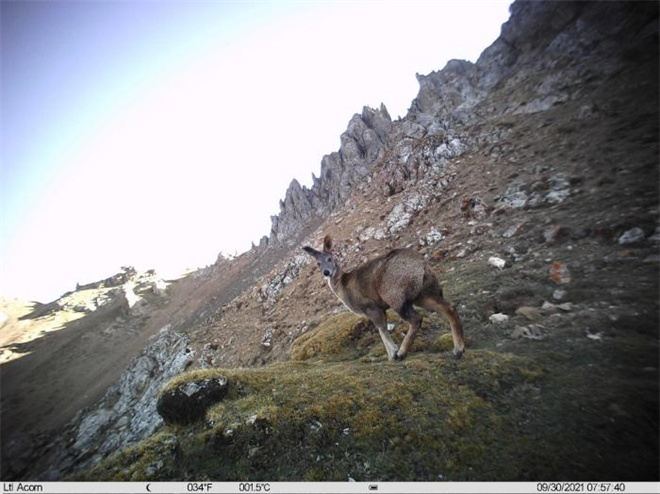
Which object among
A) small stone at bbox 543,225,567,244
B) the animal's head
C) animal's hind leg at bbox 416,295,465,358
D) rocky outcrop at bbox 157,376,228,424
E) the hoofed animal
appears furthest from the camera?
small stone at bbox 543,225,567,244

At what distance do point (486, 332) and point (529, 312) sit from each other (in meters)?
1.31

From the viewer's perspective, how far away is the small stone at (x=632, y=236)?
8.95m

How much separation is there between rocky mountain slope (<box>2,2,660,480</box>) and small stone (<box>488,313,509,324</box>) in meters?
0.05

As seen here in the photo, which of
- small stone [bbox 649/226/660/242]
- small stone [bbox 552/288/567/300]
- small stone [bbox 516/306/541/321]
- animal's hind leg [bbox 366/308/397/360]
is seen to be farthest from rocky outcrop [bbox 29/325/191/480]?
small stone [bbox 649/226/660/242]

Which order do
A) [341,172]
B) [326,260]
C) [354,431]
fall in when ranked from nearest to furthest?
[354,431], [326,260], [341,172]

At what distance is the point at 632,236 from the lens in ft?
30.0

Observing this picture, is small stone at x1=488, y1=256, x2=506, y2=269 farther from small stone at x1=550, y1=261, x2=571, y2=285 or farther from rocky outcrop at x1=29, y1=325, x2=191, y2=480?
rocky outcrop at x1=29, y1=325, x2=191, y2=480

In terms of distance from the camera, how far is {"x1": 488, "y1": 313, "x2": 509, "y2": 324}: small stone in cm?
793

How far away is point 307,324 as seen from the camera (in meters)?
18.7

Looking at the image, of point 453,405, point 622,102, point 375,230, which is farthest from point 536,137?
point 453,405

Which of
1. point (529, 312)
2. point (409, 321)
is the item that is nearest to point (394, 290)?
point (409, 321)

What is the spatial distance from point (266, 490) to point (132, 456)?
234 cm

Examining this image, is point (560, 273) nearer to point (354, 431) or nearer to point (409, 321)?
A: point (409, 321)

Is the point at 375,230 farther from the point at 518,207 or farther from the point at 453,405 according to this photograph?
the point at 453,405
